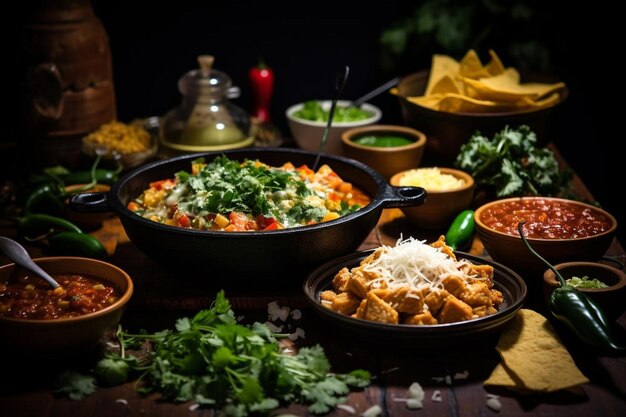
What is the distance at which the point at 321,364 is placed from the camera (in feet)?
9.16

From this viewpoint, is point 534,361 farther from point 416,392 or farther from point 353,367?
point 353,367

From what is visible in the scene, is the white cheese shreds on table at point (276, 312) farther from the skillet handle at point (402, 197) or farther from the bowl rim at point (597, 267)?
the bowl rim at point (597, 267)

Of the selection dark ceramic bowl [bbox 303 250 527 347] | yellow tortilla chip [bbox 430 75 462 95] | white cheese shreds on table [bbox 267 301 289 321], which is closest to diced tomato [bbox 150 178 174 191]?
white cheese shreds on table [bbox 267 301 289 321]

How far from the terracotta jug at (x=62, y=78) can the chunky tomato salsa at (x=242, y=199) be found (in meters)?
1.38

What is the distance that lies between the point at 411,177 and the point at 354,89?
1.97 meters

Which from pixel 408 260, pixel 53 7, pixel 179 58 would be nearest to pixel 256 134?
pixel 179 58

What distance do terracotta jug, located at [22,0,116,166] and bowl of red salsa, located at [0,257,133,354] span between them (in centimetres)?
199

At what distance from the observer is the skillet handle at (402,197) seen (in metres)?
3.53

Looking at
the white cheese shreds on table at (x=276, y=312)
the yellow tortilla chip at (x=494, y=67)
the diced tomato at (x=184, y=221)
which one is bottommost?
the white cheese shreds on table at (x=276, y=312)

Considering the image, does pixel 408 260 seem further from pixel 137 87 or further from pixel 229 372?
pixel 137 87

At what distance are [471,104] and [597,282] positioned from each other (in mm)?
1760

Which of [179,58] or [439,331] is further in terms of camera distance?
[179,58]

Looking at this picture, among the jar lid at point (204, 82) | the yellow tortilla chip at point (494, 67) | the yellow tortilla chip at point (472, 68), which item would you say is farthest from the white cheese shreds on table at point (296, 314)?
the yellow tortilla chip at point (494, 67)

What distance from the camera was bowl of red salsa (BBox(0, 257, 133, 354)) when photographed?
280 cm
